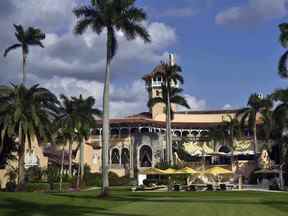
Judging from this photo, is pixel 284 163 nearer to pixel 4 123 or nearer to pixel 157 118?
pixel 4 123

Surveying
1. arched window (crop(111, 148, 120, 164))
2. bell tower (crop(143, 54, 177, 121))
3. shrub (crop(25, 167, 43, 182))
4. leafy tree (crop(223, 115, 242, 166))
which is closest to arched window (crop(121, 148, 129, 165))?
arched window (crop(111, 148, 120, 164))

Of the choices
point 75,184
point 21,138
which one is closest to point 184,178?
point 75,184

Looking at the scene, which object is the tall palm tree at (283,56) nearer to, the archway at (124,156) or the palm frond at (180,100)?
the palm frond at (180,100)

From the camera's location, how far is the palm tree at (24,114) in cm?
4962

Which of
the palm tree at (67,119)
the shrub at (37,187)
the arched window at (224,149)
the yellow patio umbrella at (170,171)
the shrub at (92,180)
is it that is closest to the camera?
the shrub at (37,187)

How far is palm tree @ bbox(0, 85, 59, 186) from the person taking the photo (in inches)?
1954

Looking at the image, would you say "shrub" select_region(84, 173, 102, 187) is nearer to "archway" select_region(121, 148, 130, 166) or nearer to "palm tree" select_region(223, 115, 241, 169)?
"archway" select_region(121, 148, 130, 166)

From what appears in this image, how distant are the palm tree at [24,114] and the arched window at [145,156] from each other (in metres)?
51.6

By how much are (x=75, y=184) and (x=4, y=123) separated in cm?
2463

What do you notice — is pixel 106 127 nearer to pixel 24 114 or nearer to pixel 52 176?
pixel 24 114

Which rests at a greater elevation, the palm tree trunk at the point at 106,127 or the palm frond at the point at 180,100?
the palm frond at the point at 180,100

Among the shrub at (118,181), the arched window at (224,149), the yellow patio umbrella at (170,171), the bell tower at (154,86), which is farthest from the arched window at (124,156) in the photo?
the yellow patio umbrella at (170,171)

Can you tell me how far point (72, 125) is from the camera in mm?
75188

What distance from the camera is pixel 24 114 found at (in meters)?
50.3
